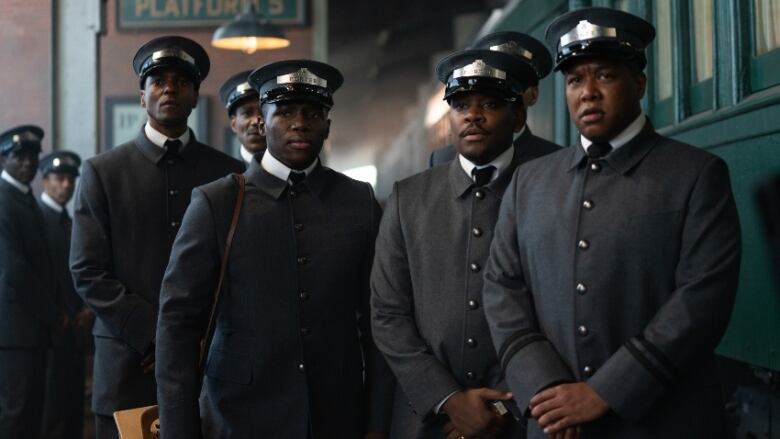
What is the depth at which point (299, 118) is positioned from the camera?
3.47 m

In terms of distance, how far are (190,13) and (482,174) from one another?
27.3 feet

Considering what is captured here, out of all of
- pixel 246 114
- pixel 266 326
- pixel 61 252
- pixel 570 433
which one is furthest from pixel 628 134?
pixel 61 252

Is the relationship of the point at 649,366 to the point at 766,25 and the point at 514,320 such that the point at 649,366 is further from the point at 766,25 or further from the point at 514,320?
the point at 766,25

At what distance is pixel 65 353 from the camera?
7121mm

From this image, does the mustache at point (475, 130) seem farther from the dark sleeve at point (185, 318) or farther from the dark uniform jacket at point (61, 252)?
the dark uniform jacket at point (61, 252)

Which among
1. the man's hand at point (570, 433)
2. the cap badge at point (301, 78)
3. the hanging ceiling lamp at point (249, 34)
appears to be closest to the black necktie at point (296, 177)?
the cap badge at point (301, 78)

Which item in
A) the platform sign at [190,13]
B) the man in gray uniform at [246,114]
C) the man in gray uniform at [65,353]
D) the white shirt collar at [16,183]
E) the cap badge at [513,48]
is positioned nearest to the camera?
the cap badge at [513,48]

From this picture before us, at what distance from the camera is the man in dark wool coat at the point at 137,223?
4.17m

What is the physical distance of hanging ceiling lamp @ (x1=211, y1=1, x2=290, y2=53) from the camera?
927cm

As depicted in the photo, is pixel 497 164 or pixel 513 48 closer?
pixel 497 164

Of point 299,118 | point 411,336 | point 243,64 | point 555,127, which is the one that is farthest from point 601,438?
point 243,64

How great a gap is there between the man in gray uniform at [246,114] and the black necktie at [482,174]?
1.84 metres

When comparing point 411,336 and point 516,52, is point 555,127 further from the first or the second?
point 411,336

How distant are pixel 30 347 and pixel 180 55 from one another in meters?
2.87
